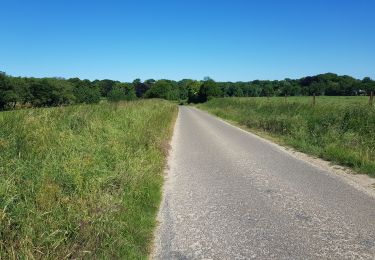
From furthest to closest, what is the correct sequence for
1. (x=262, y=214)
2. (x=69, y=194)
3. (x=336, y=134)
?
1. (x=336, y=134)
2. (x=262, y=214)
3. (x=69, y=194)

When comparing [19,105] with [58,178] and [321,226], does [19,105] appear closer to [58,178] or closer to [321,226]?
[58,178]

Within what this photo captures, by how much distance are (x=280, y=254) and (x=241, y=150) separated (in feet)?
30.1

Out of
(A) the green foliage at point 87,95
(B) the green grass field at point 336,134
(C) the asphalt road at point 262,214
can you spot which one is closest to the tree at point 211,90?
(A) the green foliage at point 87,95

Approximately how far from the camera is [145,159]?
992 centimetres

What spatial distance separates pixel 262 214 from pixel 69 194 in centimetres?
297

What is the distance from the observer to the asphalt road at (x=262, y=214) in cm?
502

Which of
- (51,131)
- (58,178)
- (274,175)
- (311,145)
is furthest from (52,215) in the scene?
(311,145)

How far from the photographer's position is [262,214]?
643 cm

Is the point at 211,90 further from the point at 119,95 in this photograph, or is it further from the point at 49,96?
the point at 49,96

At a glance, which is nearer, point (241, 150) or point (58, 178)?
point (58, 178)

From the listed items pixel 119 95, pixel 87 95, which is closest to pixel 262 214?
pixel 87 95

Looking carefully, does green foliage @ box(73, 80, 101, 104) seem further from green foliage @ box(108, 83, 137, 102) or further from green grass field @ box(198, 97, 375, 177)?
green grass field @ box(198, 97, 375, 177)

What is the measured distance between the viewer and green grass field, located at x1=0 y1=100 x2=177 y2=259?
4.27 metres

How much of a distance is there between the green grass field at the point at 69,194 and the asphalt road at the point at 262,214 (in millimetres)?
458
